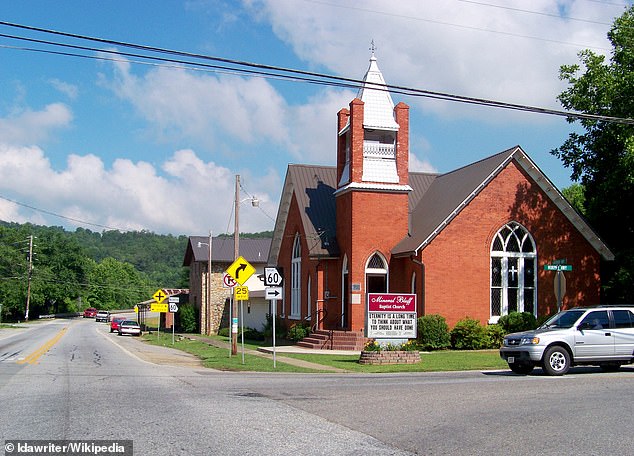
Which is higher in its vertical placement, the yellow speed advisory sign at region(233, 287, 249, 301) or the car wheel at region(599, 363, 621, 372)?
the yellow speed advisory sign at region(233, 287, 249, 301)

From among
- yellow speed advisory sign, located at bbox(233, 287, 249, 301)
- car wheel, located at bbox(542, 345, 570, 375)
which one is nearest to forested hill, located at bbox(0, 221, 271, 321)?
yellow speed advisory sign, located at bbox(233, 287, 249, 301)

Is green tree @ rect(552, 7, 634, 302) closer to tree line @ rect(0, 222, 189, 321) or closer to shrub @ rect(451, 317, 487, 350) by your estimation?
shrub @ rect(451, 317, 487, 350)

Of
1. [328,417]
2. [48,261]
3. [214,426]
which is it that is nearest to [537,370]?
[328,417]

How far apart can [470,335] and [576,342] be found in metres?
10.5

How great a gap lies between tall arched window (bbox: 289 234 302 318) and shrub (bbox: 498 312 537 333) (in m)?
11.4

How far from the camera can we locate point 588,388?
15047 mm

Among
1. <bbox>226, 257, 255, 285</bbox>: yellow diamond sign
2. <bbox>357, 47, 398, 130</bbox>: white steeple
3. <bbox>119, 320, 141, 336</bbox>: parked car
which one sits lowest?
<bbox>119, 320, 141, 336</bbox>: parked car

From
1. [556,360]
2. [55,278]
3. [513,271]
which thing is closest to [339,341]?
[513,271]

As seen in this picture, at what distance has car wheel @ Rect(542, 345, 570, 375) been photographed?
18234 mm

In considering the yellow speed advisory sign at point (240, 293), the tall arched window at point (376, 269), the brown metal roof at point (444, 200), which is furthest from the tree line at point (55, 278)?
the yellow speed advisory sign at point (240, 293)

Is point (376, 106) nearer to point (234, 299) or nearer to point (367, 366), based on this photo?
point (234, 299)

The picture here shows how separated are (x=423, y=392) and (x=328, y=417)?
3.85 metres

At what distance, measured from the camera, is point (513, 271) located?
1225 inches

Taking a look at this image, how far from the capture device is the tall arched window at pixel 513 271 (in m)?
30.9
